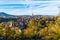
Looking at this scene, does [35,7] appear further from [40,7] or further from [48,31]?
Result: [48,31]

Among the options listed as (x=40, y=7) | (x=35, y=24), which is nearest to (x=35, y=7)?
(x=40, y=7)

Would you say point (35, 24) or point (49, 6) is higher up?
point (49, 6)

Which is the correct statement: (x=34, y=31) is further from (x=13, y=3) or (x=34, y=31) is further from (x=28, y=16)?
(x=13, y=3)

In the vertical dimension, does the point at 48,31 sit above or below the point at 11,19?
below

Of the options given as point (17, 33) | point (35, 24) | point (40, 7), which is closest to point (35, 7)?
point (40, 7)

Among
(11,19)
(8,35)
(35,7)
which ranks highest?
(35,7)

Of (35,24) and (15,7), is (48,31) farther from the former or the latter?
(15,7)

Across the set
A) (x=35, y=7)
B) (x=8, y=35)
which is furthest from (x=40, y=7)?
(x=8, y=35)
